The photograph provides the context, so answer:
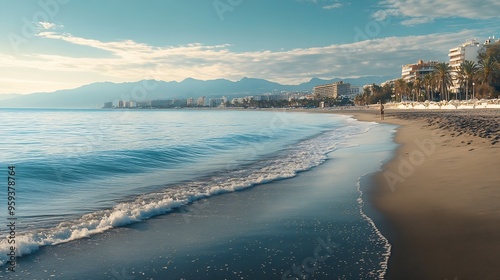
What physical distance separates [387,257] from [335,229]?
4.41ft

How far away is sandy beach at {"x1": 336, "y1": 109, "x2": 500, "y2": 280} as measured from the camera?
456cm

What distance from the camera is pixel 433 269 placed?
14.7 ft

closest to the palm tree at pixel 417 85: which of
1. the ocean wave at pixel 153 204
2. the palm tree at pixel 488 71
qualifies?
the palm tree at pixel 488 71

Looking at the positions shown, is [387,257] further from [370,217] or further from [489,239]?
[370,217]

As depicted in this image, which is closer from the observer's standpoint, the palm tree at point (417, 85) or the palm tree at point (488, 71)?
the palm tree at point (488, 71)

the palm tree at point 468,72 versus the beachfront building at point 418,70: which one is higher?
the beachfront building at point 418,70

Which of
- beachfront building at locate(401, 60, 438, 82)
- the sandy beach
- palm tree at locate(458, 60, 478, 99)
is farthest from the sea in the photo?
beachfront building at locate(401, 60, 438, 82)

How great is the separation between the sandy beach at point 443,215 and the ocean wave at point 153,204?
3.42m

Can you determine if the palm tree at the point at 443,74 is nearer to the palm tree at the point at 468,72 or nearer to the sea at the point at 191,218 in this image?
the palm tree at the point at 468,72

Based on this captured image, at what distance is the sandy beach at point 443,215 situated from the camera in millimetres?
4562

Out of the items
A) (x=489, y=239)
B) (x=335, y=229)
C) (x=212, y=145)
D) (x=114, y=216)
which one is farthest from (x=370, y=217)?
(x=212, y=145)

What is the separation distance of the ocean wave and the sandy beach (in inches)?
135

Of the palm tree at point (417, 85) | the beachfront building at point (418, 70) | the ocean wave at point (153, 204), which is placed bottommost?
the ocean wave at point (153, 204)

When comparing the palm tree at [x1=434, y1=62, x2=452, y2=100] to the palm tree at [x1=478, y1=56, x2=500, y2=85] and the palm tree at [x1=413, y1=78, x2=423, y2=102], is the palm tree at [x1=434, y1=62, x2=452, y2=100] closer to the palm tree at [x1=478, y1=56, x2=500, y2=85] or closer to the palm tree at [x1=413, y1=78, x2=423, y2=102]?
the palm tree at [x1=478, y1=56, x2=500, y2=85]
